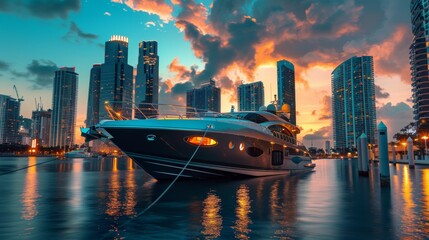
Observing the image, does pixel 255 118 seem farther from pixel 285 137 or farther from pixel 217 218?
pixel 217 218

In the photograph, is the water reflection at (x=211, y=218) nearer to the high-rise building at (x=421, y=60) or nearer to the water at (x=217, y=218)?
the water at (x=217, y=218)

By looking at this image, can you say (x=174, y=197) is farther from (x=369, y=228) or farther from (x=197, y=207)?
(x=369, y=228)

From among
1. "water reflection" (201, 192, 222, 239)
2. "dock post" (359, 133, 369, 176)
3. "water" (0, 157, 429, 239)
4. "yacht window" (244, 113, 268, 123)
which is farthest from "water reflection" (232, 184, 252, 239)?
"dock post" (359, 133, 369, 176)

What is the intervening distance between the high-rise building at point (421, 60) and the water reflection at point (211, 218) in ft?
469

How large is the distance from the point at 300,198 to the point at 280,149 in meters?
14.4

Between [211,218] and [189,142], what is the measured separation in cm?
1056

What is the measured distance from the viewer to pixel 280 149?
93.8ft

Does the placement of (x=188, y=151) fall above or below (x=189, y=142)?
below

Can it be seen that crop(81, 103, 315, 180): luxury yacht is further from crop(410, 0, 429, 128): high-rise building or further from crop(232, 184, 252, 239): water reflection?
crop(410, 0, 429, 128): high-rise building

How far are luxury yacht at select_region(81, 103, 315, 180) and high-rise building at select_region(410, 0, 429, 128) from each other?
133193 millimetres

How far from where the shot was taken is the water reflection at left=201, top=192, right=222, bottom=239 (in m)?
7.77

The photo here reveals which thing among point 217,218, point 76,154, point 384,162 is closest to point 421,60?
point 384,162

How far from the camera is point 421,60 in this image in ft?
445

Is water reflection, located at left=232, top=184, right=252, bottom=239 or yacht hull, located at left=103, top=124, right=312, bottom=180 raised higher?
yacht hull, located at left=103, top=124, right=312, bottom=180
